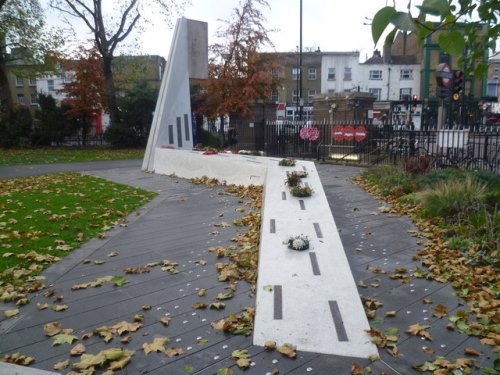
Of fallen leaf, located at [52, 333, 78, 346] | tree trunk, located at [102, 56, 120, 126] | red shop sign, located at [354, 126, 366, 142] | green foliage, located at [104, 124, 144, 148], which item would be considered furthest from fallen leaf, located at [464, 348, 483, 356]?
tree trunk, located at [102, 56, 120, 126]

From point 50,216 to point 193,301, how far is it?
5.05m

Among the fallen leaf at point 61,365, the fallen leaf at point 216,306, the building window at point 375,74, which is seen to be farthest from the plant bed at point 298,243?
the building window at point 375,74

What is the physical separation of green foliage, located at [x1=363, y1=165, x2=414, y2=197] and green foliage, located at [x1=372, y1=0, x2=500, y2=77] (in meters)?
7.17

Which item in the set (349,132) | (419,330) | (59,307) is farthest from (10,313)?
(349,132)

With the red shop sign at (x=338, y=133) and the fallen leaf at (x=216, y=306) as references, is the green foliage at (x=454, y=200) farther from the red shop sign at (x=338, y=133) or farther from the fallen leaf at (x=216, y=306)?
the red shop sign at (x=338, y=133)

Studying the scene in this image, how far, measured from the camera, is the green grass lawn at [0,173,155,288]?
5938 mm

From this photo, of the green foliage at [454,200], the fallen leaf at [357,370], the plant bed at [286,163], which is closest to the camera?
the fallen leaf at [357,370]

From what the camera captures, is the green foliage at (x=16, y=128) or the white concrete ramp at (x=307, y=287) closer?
the white concrete ramp at (x=307, y=287)

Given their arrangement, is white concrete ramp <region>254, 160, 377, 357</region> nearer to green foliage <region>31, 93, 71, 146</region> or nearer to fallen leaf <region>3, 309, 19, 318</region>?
fallen leaf <region>3, 309, 19, 318</region>

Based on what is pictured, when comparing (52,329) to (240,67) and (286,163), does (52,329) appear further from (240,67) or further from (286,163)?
(240,67)

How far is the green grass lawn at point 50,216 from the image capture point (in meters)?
5.94

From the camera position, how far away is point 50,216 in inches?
329

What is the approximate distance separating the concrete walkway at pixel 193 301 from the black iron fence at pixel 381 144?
5.86 metres

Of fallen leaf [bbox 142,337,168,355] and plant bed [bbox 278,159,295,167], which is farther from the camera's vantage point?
plant bed [bbox 278,159,295,167]
